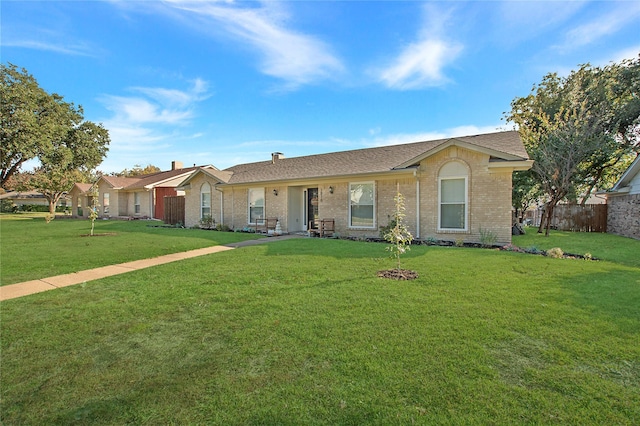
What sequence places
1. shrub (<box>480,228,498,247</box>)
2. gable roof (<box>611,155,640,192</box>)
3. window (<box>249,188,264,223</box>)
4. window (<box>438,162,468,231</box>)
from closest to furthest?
shrub (<box>480,228,498,247</box>) < window (<box>438,162,468,231</box>) < gable roof (<box>611,155,640,192</box>) < window (<box>249,188,264,223</box>)

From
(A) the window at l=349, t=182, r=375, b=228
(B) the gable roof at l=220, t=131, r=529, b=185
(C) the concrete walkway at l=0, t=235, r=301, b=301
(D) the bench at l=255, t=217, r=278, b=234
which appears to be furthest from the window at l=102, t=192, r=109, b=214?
(A) the window at l=349, t=182, r=375, b=228

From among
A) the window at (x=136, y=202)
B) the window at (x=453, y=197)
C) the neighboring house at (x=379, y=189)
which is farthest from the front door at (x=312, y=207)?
the window at (x=136, y=202)

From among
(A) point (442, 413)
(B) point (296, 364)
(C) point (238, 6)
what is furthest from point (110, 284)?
(C) point (238, 6)

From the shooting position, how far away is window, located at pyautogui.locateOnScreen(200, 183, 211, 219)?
19656 millimetres

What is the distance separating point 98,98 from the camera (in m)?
20.3

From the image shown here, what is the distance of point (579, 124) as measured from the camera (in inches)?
595

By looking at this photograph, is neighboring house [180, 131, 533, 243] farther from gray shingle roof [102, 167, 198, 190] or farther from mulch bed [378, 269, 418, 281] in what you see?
gray shingle roof [102, 167, 198, 190]

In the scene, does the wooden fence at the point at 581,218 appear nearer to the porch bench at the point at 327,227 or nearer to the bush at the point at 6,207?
the porch bench at the point at 327,227

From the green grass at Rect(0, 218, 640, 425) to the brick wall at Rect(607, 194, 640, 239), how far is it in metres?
12.4

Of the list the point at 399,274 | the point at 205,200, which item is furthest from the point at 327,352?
the point at 205,200

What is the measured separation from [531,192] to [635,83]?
403 inches

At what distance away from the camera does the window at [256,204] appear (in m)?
17.4

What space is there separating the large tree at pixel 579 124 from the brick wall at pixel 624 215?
81.0 inches

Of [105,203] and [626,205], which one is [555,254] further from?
[105,203]
